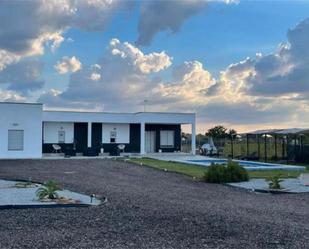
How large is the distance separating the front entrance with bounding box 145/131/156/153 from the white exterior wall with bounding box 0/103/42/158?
11.0m

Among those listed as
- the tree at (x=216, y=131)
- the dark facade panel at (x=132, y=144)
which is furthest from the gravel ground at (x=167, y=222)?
the tree at (x=216, y=131)

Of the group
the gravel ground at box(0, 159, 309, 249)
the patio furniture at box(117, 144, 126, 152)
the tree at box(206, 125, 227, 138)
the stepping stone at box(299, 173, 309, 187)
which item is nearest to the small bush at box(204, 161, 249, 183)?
the stepping stone at box(299, 173, 309, 187)

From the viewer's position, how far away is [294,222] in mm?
10180

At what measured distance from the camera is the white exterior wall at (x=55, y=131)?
42.2 metres

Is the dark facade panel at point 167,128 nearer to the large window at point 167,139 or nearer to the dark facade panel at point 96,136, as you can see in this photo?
the large window at point 167,139

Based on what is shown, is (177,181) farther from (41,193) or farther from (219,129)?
(219,129)

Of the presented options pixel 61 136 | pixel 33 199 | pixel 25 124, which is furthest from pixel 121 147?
pixel 33 199

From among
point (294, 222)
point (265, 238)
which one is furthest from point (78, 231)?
point (294, 222)

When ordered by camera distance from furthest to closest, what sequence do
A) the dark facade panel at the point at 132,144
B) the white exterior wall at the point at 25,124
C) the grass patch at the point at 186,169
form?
1. the dark facade panel at the point at 132,144
2. the white exterior wall at the point at 25,124
3. the grass patch at the point at 186,169

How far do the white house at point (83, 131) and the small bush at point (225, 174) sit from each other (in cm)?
2132

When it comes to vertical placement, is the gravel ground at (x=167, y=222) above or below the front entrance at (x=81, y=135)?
below

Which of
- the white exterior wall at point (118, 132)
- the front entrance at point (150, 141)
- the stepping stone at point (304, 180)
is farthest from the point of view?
the front entrance at point (150, 141)

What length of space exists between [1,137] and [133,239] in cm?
3081

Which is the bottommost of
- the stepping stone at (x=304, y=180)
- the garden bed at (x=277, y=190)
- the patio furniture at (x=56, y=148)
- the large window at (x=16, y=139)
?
the garden bed at (x=277, y=190)
